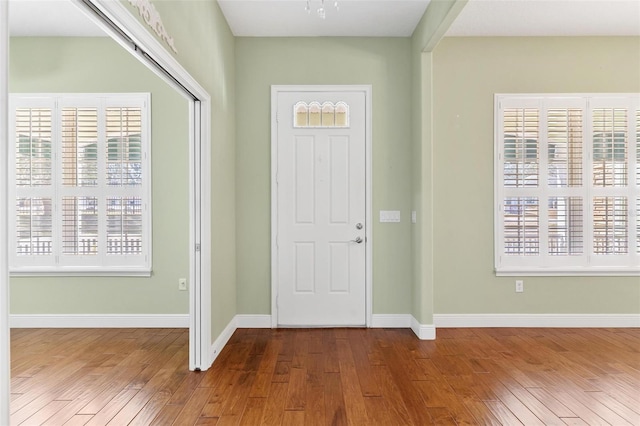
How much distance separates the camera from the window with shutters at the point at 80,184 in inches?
157

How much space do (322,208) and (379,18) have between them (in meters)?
1.93

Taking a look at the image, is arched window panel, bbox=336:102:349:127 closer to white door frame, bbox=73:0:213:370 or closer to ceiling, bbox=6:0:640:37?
ceiling, bbox=6:0:640:37

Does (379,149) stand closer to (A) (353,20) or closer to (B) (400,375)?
(A) (353,20)

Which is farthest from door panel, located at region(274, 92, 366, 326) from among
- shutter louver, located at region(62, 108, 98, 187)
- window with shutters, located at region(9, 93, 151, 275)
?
shutter louver, located at region(62, 108, 98, 187)

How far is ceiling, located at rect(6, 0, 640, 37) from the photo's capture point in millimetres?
3484

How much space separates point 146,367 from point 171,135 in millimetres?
2307

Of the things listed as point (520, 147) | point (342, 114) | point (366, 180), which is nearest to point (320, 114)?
point (342, 114)

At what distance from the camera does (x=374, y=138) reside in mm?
4152

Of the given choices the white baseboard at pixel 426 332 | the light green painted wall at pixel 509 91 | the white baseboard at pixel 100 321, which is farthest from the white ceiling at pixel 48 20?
the white baseboard at pixel 426 332

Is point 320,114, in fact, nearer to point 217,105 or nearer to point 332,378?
point 217,105

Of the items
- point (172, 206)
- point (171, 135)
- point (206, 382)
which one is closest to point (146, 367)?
point (206, 382)

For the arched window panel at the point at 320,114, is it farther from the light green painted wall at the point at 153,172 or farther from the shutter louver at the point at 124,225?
the shutter louver at the point at 124,225

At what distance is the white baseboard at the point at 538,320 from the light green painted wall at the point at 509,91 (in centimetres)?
6

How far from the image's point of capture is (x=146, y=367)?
122 inches
